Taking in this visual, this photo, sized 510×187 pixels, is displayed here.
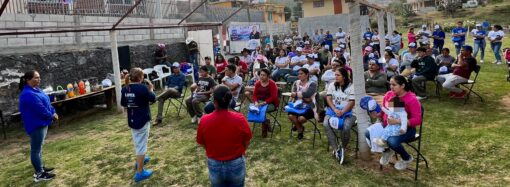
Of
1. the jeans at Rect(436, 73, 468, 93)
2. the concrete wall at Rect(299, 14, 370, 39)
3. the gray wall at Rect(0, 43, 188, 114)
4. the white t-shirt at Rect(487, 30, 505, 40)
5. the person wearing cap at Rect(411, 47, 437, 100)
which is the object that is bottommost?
the jeans at Rect(436, 73, 468, 93)

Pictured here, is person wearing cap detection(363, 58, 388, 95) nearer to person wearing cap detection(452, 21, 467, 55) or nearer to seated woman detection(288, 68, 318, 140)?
seated woman detection(288, 68, 318, 140)

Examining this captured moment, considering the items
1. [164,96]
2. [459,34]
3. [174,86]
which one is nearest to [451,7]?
[459,34]

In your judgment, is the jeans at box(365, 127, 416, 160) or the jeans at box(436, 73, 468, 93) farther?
the jeans at box(436, 73, 468, 93)

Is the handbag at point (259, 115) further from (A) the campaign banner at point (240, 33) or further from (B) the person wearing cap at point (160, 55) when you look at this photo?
(A) the campaign banner at point (240, 33)

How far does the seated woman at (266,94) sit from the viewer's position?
681 cm

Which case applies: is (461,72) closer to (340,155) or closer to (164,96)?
(340,155)

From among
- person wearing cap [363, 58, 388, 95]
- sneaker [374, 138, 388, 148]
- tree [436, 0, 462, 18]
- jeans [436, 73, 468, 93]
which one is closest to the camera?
sneaker [374, 138, 388, 148]

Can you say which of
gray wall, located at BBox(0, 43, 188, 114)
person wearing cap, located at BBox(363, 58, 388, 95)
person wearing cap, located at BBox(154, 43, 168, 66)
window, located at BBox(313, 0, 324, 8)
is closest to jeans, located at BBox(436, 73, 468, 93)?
person wearing cap, located at BBox(363, 58, 388, 95)

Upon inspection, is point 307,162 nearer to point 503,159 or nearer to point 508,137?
point 503,159

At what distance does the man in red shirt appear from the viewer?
3299mm

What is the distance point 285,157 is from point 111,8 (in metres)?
10.5

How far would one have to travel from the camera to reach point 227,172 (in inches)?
133

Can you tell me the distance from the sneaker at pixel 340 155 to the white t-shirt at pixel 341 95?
0.64 m

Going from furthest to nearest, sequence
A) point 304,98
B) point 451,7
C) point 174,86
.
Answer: point 451,7 < point 174,86 < point 304,98
